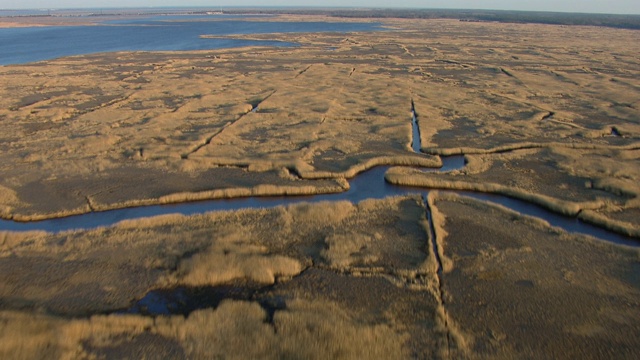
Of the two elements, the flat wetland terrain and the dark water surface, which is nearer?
the flat wetland terrain

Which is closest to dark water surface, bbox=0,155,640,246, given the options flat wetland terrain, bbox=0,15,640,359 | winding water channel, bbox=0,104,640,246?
winding water channel, bbox=0,104,640,246

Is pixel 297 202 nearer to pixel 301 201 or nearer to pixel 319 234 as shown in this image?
pixel 301 201

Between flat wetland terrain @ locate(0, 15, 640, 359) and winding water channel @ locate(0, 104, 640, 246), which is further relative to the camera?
winding water channel @ locate(0, 104, 640, 246)

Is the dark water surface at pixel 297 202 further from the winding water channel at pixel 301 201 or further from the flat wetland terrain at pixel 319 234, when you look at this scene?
the flat wetland terrain at pixel 319 234

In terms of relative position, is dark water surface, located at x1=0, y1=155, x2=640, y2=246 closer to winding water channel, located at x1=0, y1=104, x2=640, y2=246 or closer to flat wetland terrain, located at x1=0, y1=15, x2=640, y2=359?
winding water channel, located at x1=0, y1=104, x2=640, y2=246

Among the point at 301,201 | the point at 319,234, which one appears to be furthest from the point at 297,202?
the point at 319,234

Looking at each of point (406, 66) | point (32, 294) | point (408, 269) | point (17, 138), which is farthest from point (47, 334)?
point (406, 66)
